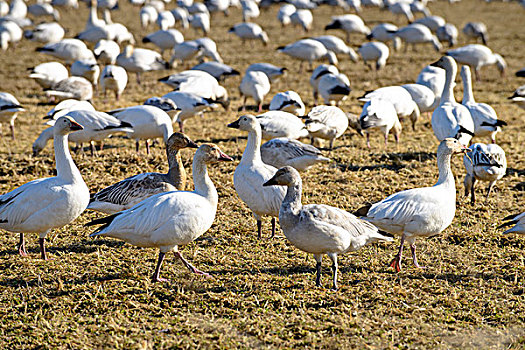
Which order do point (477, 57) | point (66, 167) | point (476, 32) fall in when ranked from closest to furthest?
point (66, 167) < point (477, 57) < point (476, 32)

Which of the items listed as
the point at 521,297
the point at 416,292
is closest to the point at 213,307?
the point at 416,292

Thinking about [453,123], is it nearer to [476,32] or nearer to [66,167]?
[66,167]

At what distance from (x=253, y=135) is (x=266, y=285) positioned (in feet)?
5.88

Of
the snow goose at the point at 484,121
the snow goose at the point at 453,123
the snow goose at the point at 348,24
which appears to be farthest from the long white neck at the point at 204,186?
the snow goose at the point at 348,24

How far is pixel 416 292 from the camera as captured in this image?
447 cm

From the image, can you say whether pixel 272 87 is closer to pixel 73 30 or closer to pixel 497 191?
pixel 497 191

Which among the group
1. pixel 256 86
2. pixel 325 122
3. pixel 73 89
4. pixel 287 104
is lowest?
pixel 73 89

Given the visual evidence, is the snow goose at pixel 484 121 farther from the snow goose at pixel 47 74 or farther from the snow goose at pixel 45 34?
the snow goose at pixel 45 34

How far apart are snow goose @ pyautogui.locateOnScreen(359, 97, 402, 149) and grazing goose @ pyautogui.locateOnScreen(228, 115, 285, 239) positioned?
9.87ft

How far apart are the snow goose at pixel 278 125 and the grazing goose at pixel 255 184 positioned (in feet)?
6.78

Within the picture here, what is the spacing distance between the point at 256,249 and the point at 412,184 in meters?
2.71

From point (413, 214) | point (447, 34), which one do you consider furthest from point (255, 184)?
point (447, 34)

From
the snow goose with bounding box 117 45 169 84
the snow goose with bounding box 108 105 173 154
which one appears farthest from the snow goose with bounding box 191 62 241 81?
the snow goose with bounding box 108 105 173 154

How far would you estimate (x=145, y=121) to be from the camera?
7926mm
